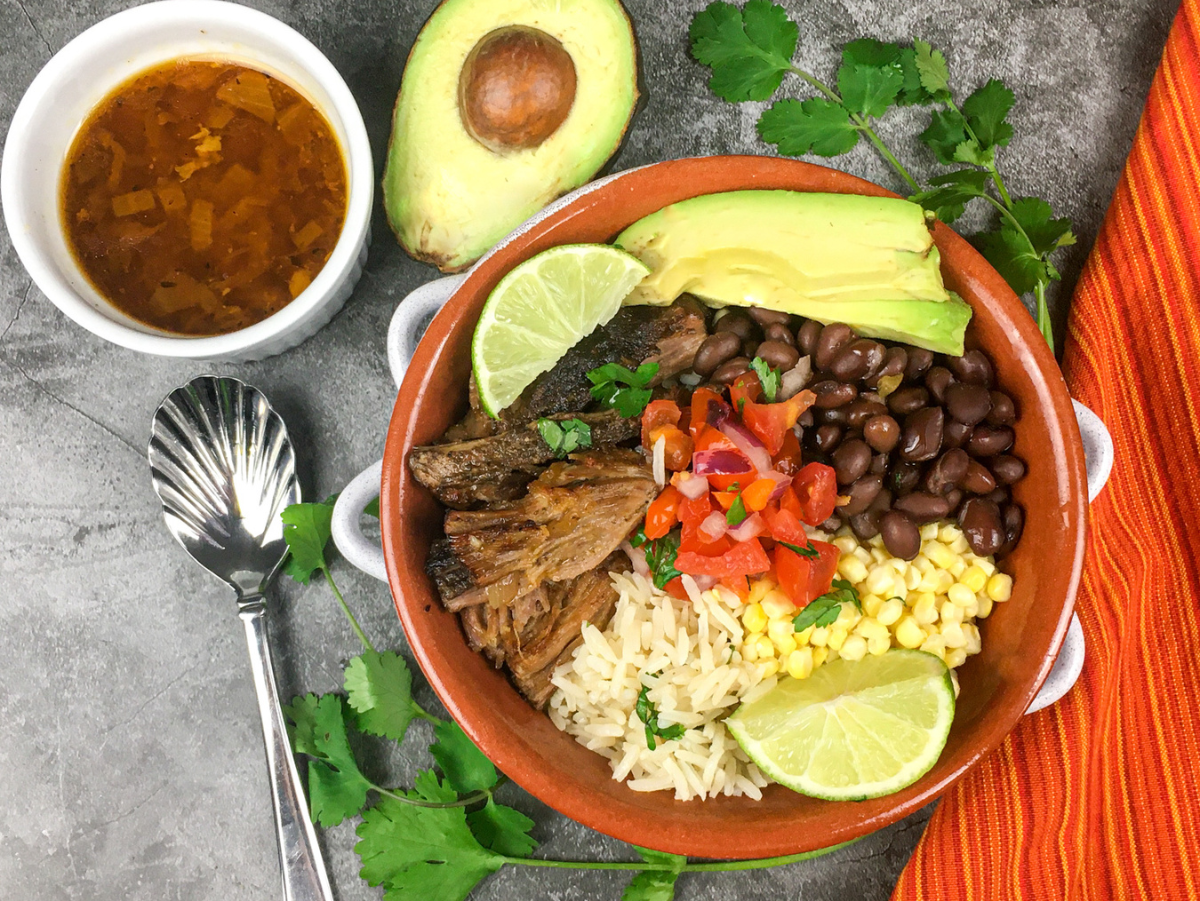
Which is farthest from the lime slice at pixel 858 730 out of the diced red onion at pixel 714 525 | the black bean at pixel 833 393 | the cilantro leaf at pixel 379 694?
the cilantro leaf at pixel 379 694

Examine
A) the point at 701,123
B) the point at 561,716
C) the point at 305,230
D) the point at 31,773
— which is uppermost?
the point at 701,123

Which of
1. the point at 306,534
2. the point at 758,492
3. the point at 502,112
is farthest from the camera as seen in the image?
the point at 306,534

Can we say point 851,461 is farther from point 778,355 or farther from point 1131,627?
point 1131,627

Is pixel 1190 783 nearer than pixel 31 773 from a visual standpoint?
Yes

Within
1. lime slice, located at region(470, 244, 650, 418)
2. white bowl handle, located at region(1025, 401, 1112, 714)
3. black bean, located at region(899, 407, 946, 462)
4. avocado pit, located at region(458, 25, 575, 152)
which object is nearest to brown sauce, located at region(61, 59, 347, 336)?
avocado pit, located at region(458, 25, 575, 152)

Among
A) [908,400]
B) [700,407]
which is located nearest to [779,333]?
[700,407]

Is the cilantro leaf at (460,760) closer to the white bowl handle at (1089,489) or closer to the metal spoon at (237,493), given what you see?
the metal spoon at (237,493)

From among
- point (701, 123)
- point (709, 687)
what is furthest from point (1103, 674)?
point (701, 123)

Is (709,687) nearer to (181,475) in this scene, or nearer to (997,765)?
(997,765)
